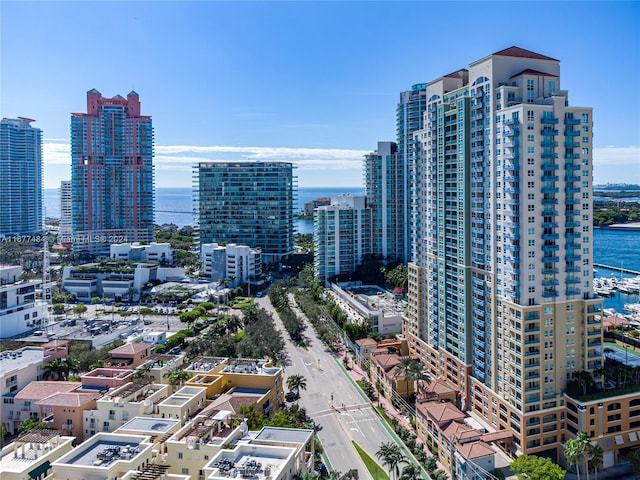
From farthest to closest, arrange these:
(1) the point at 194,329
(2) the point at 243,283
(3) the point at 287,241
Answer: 1. (3) the point at 287,241
2. (2) the point at 243,283
3. (1) the point at 194,329

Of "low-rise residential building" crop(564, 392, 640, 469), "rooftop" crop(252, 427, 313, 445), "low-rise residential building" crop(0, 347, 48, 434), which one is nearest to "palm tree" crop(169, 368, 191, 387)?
"rooftop" crop(252, 427, 313, 445)

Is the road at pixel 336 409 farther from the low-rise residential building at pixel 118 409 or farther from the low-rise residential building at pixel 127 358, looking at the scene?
the low-rise residential building at pixel 127 358

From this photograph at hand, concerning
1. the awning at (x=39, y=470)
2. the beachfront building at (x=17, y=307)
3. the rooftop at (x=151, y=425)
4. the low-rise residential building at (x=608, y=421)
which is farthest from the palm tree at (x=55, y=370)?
the low-rise residential building at (x=608, y=421)

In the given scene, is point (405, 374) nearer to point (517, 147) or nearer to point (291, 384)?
point (291, 384)

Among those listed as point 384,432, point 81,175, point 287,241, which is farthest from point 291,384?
point 81,175

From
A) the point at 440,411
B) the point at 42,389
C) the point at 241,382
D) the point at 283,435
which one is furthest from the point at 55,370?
the point at 440,411

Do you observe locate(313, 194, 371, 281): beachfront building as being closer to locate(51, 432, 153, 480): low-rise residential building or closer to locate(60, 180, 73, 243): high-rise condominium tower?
locate(51, 432, 153, 480): low-rise residential building

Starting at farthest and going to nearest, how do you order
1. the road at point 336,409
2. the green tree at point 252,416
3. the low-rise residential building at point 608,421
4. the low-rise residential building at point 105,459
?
the road at point 336,409 → the low-rise residential building at point 608,421 → the green tree at point 252,416 → the low-rise residential building at point 105,459
